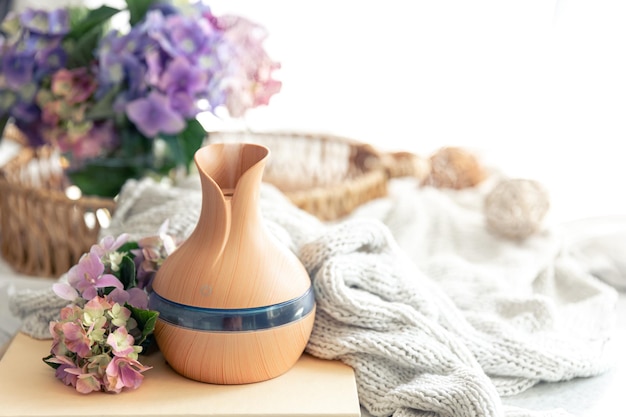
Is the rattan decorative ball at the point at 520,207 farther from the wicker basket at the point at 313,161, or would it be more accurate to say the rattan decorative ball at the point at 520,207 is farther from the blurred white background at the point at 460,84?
the wicker basket at the point at 313,161

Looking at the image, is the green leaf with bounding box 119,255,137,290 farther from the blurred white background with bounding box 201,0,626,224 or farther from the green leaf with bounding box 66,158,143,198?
the blurred white background with bounding box 201,0,626,224

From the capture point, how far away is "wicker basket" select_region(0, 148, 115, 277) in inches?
46.3

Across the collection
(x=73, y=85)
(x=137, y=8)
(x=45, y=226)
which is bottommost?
(x=45, y=226)

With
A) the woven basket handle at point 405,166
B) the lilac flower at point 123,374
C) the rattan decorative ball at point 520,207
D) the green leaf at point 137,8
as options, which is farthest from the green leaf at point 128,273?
the woven basket handle at point 405,166

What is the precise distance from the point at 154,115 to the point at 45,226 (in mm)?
249

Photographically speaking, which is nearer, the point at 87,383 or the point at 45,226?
the point at 87,383

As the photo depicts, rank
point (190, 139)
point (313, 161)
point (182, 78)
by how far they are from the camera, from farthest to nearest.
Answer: point (313, 161) < point (190, 139) < point (182, 78)

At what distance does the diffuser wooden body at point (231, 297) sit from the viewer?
0.72m

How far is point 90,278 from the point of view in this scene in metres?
0.77

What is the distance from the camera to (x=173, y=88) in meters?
1.15

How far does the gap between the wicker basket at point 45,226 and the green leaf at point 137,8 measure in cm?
30

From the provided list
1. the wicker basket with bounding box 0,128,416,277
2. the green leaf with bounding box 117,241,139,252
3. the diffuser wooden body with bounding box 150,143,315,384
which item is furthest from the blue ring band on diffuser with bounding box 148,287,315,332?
the wicker basket with bounding box 0,128,416,277

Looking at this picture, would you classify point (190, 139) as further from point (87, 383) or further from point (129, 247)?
point (87, 383)

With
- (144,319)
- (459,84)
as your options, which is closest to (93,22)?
(144,319)
